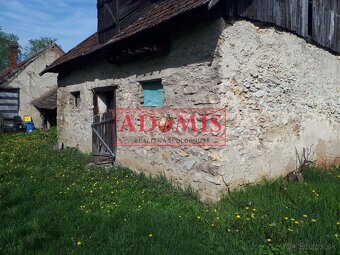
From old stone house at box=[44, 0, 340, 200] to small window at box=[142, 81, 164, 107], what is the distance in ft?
0.12

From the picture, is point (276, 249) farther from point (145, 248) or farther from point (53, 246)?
point (53, 246)

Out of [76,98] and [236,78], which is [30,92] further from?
[236,78]

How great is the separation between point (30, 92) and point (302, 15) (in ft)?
58.2

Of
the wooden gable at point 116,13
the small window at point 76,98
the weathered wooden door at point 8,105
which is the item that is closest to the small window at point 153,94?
the wooden gable at point 116,13

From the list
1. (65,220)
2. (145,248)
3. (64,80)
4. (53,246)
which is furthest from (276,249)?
(64,80)

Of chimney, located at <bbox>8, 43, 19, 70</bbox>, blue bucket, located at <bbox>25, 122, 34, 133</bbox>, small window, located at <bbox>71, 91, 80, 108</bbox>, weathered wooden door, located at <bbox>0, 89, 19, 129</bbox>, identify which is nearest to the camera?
small window, located at <bbox>71, 91, 80, 108</bbox>

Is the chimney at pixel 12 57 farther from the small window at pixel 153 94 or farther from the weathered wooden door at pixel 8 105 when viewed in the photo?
the small window at pixel 153 94

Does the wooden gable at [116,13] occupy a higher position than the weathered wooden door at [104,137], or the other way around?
the wooden gable at [116,13]

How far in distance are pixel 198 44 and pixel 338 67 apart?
4.28m

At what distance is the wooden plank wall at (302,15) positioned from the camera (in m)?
5.43

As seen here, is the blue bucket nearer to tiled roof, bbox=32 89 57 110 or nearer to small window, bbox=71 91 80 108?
tiled roof, bbox=32 89 57 110

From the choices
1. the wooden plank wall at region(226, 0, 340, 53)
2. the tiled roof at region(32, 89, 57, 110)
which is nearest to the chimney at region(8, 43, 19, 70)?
the tiled roof at region(32, 89, 57, 110)

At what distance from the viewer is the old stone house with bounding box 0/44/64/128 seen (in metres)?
19.2

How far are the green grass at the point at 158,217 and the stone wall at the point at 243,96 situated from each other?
0.45 metres
